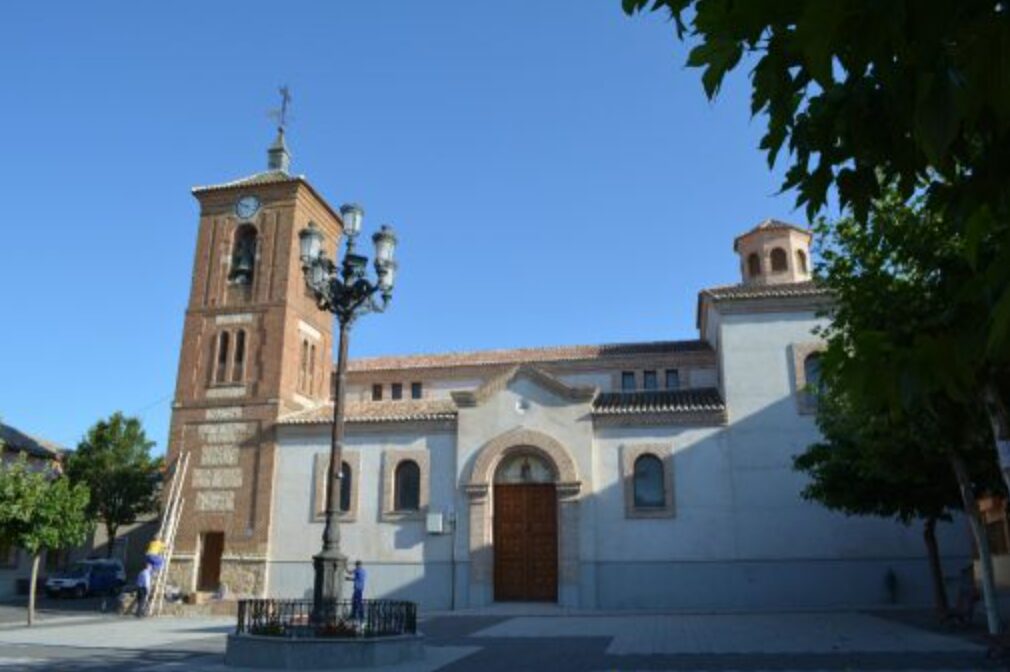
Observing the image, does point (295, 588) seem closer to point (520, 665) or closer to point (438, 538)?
point (438, 538)

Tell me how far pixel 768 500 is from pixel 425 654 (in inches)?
523

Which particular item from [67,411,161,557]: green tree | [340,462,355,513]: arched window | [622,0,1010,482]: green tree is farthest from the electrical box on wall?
[622,0,1010,482]: green tree

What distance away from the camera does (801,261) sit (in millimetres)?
28422

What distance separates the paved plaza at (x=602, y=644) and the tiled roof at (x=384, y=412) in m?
7.17

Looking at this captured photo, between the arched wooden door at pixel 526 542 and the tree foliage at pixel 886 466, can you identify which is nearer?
the tree foliage at pixel 886 466

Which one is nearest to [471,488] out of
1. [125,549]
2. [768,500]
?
[768,500]

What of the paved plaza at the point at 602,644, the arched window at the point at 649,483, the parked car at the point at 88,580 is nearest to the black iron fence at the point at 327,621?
the paved plaza at the point at 602,644

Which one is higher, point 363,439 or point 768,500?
point 363,439

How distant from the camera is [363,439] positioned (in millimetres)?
26094

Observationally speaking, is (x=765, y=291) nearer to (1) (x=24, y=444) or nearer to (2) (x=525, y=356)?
(2) (x=525, y=356)

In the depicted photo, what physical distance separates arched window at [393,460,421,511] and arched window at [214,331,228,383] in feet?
25.9

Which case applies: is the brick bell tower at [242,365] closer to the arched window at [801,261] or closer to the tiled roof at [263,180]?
the tiled roof at [263,180]

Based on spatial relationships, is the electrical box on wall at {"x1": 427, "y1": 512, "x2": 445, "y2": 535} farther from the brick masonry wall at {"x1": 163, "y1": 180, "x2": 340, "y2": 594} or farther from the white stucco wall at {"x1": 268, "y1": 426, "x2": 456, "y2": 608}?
the brick masonry wall at {"x1": 163, "y1": 180, "x2": 340, "y2": 594}

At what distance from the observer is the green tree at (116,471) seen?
3581cm
